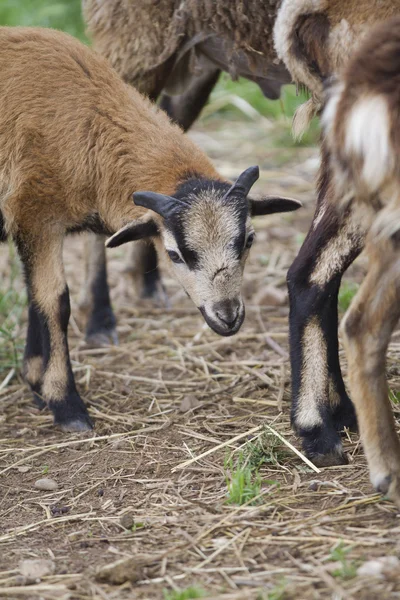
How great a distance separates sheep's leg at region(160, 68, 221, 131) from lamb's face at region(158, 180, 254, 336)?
2.06m

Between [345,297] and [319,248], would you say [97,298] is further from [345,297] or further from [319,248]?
[319,248]

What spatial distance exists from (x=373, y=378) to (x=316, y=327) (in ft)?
2.88

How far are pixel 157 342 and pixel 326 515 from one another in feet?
10.3

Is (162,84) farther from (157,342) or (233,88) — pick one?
(233,88)

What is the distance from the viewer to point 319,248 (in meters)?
4.81

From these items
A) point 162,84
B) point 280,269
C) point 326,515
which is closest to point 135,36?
point 162,84

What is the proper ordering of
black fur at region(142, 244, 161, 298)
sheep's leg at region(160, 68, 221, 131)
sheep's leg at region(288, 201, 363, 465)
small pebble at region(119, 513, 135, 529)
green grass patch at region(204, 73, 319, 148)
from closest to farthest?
small pebble at region(119, 513, 135, 529)
sheep's leg at region(288, 201, 363, 465)
sheep's leg at region(160, 68, 221, 131)
black fur at region(142, 244, 161, 298)
green grass patch at region(204, 73, 319, 148)

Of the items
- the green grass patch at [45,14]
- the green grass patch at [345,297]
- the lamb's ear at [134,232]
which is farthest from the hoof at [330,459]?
the green grass patch at [45,14]

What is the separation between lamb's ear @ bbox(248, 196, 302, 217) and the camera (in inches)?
222

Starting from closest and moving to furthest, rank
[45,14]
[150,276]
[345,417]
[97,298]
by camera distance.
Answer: [345,417] → [97,298] → [150,276] → [45,14]

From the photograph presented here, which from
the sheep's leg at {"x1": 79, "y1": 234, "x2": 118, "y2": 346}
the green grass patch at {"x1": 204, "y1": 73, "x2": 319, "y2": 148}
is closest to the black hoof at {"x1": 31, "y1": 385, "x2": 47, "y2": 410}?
the sheep's leg at {"x1": 79, "y1": 234, "x2": 118, "y2": 346}

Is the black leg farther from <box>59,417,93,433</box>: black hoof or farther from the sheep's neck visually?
<box>59,417,93,433</box>: black hoof

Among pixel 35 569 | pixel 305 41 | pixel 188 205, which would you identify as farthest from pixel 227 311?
pixel 35 569

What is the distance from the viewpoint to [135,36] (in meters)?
6.32
